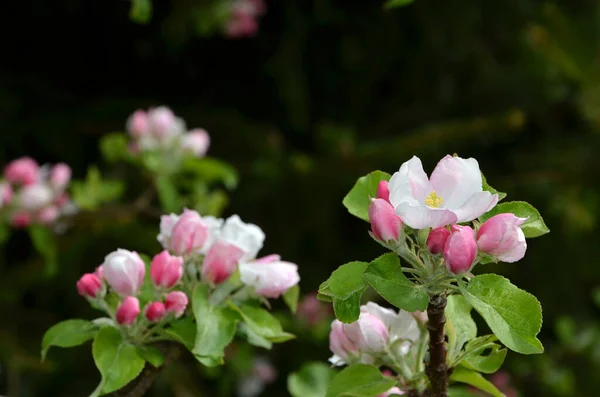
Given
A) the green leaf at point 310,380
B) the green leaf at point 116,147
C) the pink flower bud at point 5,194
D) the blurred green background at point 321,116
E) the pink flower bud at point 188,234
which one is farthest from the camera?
the blurred green background at point 321,116

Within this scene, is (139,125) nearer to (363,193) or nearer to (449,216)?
(363,193)

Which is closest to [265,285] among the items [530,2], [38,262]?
[38,262]

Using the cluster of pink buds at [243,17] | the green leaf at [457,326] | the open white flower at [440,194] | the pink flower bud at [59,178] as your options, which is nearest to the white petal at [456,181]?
the open white flower at [440,194]

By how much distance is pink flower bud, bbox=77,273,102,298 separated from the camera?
30.4 inches

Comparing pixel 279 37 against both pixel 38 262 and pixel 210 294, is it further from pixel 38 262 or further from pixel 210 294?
pixel 210 294

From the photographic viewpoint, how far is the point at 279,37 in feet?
9.07

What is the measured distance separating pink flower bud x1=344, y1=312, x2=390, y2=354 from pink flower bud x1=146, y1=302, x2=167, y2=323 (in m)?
0.18

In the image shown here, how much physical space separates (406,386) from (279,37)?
2198 mm

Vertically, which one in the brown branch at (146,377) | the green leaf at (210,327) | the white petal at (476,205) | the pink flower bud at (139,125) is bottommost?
the pink flower bud at (139,125)

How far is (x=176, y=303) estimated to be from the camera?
75cm

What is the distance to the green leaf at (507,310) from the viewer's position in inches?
22.3

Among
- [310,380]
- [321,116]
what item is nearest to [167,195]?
[310,380]

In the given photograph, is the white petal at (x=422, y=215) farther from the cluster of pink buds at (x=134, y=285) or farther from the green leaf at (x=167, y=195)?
the green leaf at (x=167, y=195)

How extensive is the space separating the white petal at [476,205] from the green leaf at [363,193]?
4.5 inches
